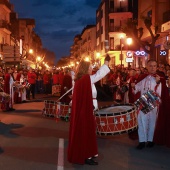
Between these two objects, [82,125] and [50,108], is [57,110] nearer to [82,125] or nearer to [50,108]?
[50,108]

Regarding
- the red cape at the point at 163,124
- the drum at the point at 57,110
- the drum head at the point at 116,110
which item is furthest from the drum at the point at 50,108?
the red cape at the point at 163,124

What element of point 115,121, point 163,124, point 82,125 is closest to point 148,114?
point 163,124

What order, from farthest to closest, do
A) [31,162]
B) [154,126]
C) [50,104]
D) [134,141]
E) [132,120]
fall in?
[50,104] → [134,141] → [154,126] → [132,120] → [31,162]

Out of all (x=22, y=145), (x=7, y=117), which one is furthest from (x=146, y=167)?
(x=7, y=117)

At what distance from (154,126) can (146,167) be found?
1653mm

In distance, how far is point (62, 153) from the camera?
799 centimetres

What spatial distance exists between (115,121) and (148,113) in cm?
108

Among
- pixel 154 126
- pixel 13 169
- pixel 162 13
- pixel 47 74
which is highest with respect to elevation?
pixel 162 13

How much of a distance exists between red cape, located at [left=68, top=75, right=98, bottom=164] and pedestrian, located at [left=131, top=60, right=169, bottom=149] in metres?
1.82

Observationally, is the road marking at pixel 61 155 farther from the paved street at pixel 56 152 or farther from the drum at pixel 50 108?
the drum at pixel 50 108

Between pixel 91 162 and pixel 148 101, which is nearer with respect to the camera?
pixel 91 162

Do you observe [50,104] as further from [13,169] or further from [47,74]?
[47,74]

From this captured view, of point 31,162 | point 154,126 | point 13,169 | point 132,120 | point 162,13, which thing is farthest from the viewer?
point 162,13

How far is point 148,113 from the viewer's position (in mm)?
8266
